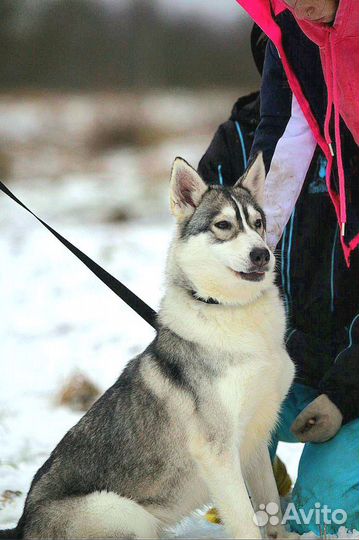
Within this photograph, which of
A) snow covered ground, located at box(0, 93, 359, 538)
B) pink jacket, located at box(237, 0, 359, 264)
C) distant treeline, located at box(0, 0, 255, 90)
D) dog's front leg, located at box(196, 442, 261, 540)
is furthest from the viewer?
distant treeline, located at box(0, 0, 255, 90)

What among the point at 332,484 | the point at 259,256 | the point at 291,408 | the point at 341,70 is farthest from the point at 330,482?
the point at 341,70

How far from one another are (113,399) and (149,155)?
7.56 m

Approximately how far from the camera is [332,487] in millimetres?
2902

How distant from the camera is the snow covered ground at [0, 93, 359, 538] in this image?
400 cm

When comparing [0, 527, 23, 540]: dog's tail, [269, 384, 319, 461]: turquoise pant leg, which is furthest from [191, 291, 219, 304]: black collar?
[0, 527, 23, 540]: dog's tail

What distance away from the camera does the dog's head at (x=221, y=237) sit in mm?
2510

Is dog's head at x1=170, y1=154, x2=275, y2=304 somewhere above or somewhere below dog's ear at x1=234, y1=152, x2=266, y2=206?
below

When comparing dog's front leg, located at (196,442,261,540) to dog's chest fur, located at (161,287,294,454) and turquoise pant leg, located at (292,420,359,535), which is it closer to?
dog's chest fur, located at (161,287,294,454)

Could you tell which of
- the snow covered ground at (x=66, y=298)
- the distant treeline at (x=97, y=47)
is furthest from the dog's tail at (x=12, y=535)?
the distant treeline at (x=97, y=47)

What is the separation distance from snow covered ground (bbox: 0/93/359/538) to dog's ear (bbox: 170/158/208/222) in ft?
4.06

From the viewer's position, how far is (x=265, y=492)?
108 inches

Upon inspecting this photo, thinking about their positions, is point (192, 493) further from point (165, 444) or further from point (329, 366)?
point (329, 366)

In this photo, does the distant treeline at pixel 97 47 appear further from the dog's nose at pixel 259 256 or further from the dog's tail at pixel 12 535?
the dog's tail at pixel 12 535

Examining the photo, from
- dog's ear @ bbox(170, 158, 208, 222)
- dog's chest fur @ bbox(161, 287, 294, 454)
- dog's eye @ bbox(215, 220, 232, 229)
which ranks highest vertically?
dog's ear @ bbox(170, 158, 208, 222)
